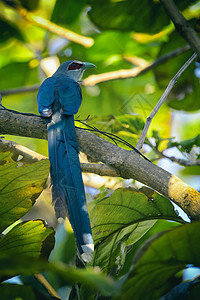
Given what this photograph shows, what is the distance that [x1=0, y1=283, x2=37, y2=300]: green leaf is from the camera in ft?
3.92

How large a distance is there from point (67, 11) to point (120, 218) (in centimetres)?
194

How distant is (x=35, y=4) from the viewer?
2.79m

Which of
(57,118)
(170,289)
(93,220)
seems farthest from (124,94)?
(170,289)

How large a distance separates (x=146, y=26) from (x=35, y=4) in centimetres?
96

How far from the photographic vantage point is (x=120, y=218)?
4.90 ft

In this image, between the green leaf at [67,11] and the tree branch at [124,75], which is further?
the tree branch at [124,75]

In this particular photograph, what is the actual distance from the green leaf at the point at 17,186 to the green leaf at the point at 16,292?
22 centimetres

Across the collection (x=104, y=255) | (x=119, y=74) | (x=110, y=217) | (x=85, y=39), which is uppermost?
(x=85, y=39)

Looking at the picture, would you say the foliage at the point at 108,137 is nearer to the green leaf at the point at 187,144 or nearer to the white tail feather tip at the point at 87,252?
the green leaf at the point at 187,144

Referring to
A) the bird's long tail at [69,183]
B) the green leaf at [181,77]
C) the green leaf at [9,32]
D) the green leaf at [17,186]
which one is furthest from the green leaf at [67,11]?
the green leaf at [17,186]

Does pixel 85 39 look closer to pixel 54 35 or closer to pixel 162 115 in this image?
pixel 54 35

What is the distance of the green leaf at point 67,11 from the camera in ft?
8.64

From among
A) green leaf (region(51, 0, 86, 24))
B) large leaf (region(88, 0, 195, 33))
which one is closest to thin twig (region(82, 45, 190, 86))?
large leaf (region(88, 0, 195, 33))

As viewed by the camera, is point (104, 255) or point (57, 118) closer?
point (104, 255)
